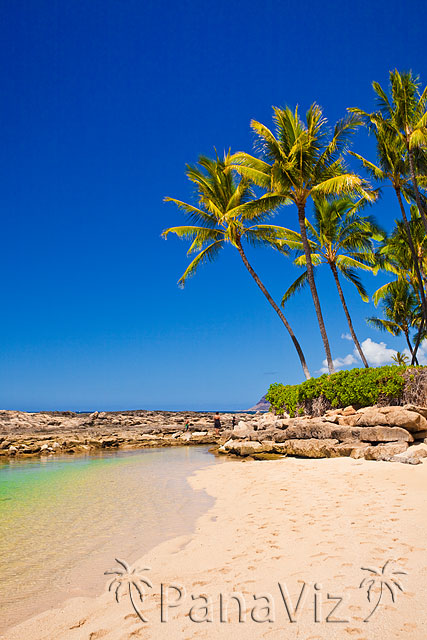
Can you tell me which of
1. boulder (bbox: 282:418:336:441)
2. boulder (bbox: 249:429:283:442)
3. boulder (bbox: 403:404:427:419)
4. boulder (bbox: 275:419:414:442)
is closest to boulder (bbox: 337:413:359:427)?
boulder (bbox: 282:418:336:441)

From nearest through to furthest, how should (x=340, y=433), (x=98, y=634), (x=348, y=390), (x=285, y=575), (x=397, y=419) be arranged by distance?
1. (x=98, y=634)
2. (x=285, y=575)
3. (x=397, y=419)
4. (x=340, y=433)
5. (x=348, y=390)

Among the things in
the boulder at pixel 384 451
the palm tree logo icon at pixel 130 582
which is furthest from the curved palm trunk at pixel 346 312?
the palm tree logo icon at pixel 130 582

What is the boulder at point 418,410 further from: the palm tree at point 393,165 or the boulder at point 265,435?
the palm tree at point 393,165

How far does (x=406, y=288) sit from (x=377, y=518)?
2894 cm

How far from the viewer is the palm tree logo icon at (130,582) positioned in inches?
139

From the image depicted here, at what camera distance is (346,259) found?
2200 centimetres

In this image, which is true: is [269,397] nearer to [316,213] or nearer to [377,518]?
[316,213]

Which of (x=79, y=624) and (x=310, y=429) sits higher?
(x=310, y=429)

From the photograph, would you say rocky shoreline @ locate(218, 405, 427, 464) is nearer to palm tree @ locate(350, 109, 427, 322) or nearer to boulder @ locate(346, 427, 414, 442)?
boulder @ locate(346, 427, 414, 442)

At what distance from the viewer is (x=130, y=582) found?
3.84 meters

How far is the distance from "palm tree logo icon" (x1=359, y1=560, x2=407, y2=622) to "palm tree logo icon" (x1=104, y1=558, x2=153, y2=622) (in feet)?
6.00

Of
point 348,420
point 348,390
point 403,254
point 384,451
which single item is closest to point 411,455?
point 384,451

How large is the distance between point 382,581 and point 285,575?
0.81 metres

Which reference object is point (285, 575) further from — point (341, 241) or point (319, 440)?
point (341, 241)
